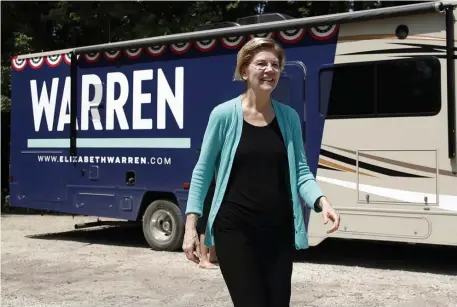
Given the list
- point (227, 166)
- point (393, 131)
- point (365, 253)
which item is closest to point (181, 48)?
point (393, 131)

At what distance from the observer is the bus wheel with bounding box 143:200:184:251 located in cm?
915

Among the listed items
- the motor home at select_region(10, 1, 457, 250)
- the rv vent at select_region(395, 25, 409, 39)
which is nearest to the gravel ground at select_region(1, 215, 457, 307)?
the motor home at select_region(10, 1, 457, 250)

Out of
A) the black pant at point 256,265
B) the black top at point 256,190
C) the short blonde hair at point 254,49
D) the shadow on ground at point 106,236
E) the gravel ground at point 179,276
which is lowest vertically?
the gravel ground at point 179,276

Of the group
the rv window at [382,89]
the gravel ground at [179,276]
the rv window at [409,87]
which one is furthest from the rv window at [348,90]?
the gravel ground at [179,276]

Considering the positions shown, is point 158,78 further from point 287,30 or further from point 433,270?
point 433,270

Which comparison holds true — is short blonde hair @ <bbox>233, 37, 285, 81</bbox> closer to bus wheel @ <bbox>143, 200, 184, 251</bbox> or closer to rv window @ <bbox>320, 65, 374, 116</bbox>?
rv window @ <bbox>320, 65, 374, 116</bbox>

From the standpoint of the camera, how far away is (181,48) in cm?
909

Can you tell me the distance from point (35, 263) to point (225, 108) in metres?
5.95

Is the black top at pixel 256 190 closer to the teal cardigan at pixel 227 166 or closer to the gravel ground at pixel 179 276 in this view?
the teal cardigan at pixel 227 166

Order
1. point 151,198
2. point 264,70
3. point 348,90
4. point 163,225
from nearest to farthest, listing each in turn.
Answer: point 264,70, point 348,90, point 163,225, point 151,198

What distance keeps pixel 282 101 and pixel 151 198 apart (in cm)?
264

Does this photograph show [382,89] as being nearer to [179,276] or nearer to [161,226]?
[179,276]

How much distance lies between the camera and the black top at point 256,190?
3150 mm

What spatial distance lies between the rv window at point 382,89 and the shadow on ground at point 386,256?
1804 millimetres
